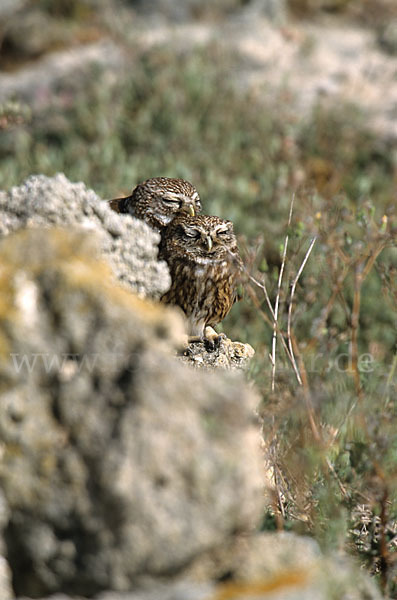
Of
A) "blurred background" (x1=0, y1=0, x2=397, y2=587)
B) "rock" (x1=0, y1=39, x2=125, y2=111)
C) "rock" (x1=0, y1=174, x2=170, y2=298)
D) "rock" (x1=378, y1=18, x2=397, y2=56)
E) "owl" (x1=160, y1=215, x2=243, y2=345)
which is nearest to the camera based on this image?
"rock" (x1=0, y1=174, x2=170, y2=298)

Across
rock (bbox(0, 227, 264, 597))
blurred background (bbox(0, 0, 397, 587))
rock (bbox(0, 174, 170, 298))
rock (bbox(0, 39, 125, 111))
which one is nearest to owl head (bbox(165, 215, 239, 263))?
rock (bbox(0, 174, 170, 298))

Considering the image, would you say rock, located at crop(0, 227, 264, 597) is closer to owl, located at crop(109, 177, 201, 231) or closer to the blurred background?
owl, located at crop(109, 177, 201, 231)

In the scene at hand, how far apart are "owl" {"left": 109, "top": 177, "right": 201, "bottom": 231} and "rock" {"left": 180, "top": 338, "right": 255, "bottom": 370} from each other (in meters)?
1.06

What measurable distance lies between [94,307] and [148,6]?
39.7ft

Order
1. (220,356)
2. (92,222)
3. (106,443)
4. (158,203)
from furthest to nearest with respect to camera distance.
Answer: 1. (158,203)
2. (220,356)
3. (92,222)
4. (106,443)

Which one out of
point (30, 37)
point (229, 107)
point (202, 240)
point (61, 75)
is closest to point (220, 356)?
point (202, 240)

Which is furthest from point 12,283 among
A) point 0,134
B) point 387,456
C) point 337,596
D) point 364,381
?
point 0,134

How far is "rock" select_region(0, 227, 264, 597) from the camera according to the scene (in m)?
2.30

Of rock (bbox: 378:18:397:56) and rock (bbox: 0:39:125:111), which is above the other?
rock (bbox: 378:18:397:56)

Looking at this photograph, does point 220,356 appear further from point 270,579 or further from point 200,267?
point 270,579

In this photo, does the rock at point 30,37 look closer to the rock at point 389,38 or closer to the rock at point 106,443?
the rock at point 389,38

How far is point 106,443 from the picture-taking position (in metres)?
2.34

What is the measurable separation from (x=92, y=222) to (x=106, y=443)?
4.38 ft

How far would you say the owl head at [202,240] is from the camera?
4473mm
